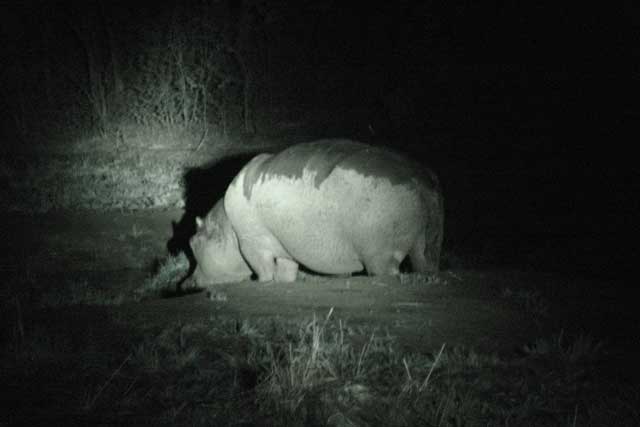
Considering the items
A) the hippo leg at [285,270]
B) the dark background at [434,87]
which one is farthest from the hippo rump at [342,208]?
the dark background at [434,87]

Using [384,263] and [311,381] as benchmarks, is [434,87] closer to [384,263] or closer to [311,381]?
[384,263]

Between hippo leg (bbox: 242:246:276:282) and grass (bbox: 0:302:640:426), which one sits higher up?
grass (bbox: 0:302:640:426)

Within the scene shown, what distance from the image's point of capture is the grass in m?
3.53

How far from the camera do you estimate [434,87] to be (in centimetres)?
2177

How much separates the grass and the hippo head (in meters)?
3.66

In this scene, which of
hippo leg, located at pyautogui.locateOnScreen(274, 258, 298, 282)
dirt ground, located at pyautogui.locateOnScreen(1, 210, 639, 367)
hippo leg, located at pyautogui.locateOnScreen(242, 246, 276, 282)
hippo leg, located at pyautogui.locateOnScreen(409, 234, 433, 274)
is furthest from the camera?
hippo leg, located at pyautogui.locateOnScreen(274, 258, 298, 282)

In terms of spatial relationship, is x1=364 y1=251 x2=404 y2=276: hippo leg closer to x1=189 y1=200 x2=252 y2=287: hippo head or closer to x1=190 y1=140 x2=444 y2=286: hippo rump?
x1=190 y1=140 x2=444 y2=286: hippo rump

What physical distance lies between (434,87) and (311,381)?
18899 mm

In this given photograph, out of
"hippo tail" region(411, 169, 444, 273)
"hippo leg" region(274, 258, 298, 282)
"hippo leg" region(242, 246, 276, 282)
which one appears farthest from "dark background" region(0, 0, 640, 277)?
"hippo leg" region(242, 246, 276, 282)

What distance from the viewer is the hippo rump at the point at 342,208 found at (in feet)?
22.1

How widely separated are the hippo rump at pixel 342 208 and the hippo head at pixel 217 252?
642 millimetres

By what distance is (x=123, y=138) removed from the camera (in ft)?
54.5

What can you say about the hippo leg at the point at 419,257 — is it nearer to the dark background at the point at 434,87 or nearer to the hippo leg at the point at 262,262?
the hippo leg at the point at 262,262

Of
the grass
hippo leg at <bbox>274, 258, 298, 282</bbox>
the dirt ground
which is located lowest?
hippo leg at <bbox>274, 258, 298, 282</bbox>
